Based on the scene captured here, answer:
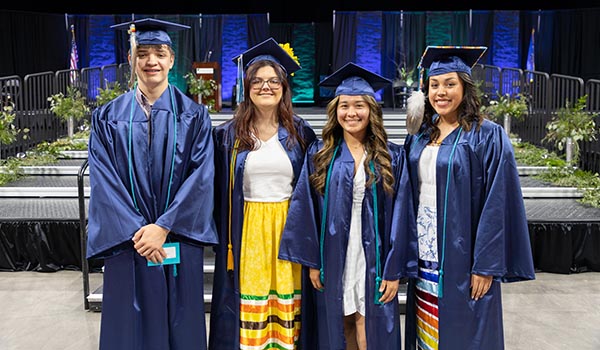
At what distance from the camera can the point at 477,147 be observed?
115 inches

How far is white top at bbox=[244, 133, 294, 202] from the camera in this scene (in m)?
3.08

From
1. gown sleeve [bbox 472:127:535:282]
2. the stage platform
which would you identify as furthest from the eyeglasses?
the stage platform

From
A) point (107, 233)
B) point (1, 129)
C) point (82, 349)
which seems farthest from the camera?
point (1, 129)

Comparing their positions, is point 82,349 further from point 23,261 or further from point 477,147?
point 477,147

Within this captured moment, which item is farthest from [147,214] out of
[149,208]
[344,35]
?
[344,35]

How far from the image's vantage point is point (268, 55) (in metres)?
3.16

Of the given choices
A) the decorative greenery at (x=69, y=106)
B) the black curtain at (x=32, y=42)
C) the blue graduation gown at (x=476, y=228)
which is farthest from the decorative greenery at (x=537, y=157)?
the black curtain at (x=32, y=42)

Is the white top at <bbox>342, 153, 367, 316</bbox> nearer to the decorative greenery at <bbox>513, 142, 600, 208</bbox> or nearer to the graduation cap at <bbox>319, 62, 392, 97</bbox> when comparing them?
the graduation cap at <bbox>319, 62, 392, 97</bbox>

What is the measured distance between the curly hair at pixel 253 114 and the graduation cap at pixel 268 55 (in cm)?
4

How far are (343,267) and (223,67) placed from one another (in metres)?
12.3

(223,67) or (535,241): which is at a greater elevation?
(223,67)

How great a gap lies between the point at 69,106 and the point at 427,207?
7109mm

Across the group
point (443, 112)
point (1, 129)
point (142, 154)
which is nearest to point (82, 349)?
point (142, 154)

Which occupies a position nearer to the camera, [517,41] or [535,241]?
[535,241]
